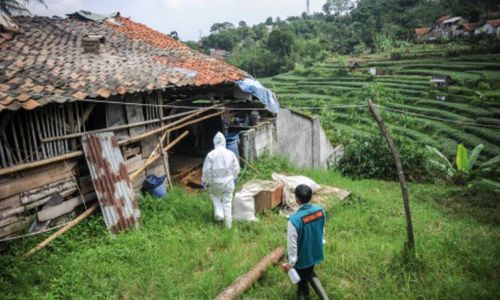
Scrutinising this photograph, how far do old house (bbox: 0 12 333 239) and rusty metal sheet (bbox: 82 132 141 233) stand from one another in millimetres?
22

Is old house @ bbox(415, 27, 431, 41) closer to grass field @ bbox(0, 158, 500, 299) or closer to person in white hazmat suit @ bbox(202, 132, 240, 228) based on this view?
grass field @ bbox(0, 158, 500, 299)

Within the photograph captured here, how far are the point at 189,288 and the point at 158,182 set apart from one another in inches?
146

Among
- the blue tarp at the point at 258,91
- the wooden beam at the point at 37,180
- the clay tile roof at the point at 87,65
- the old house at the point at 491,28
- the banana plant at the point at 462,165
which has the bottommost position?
the banana plant at the point at 462,165

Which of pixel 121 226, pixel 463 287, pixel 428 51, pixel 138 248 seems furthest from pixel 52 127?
pixel 428 51

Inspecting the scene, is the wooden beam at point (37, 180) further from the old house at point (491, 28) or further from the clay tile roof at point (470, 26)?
the clay tile roof at point (470, 26)

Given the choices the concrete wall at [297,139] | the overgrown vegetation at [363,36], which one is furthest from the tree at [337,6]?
the concrete wall at [297,139]

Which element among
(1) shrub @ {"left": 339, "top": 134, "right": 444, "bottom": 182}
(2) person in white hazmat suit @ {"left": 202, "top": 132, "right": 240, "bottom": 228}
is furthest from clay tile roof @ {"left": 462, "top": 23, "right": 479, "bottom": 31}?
(2) person in white hazmat suit @ {"left": 202, "top": 132, "right": 240, "bottom": 228}

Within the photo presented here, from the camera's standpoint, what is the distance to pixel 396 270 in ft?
16.5

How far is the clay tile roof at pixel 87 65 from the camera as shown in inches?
246

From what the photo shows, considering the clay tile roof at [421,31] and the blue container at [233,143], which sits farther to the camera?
the clay tile roof at [421,31]

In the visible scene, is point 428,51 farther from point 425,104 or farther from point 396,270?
point 396,270

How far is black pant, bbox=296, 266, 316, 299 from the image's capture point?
165 inches

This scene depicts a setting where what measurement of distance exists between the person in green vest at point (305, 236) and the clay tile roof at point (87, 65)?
451cm

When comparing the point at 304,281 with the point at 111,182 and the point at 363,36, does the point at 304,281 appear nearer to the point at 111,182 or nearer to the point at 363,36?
the point at 111,182
